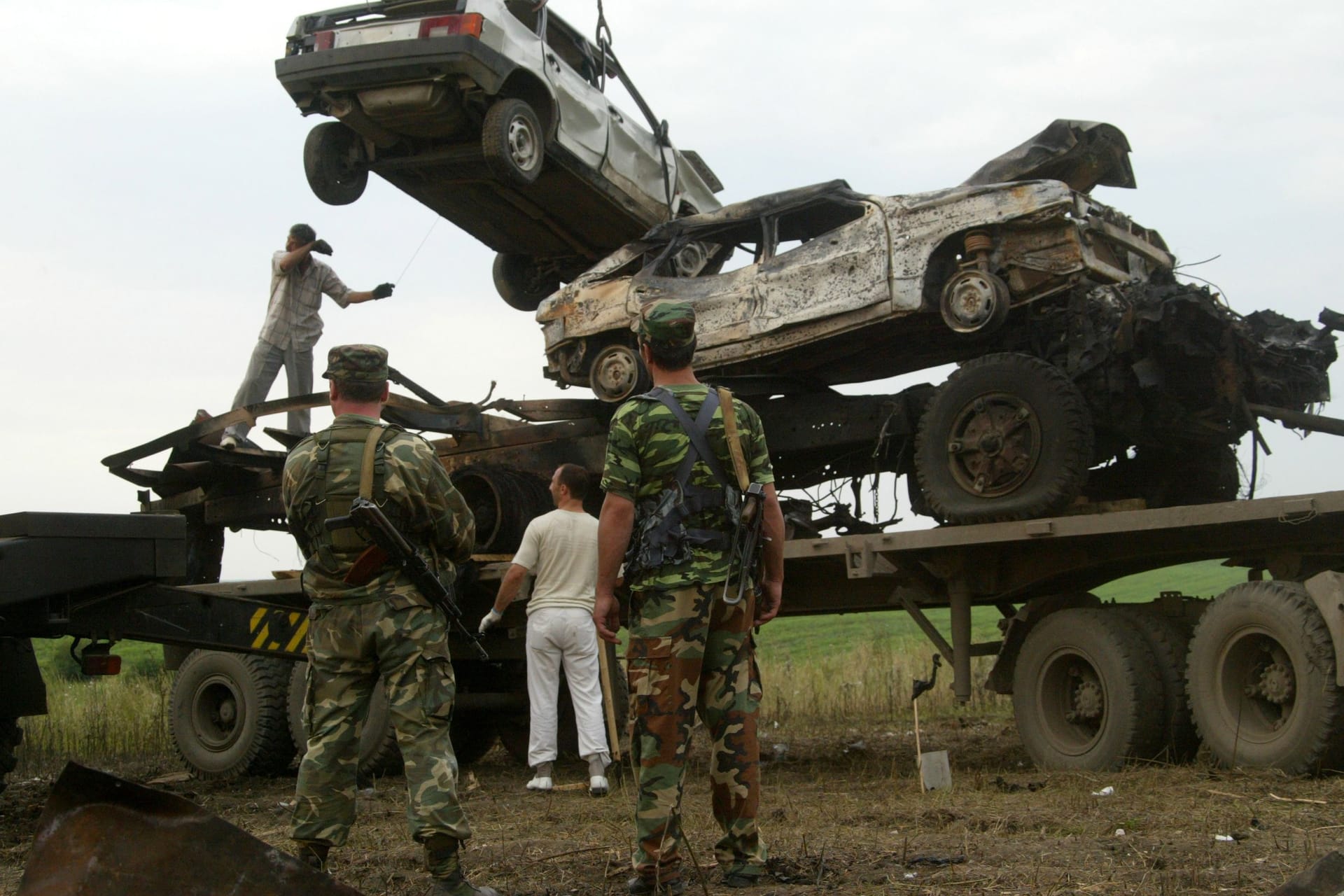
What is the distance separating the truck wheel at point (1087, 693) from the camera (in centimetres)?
676

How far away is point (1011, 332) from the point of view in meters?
8.04

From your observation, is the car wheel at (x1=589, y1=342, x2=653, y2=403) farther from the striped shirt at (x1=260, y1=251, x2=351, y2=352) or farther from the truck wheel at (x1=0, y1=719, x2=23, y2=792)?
the truck wheel at (x1=0, y1=719, x2=23, y2=792)

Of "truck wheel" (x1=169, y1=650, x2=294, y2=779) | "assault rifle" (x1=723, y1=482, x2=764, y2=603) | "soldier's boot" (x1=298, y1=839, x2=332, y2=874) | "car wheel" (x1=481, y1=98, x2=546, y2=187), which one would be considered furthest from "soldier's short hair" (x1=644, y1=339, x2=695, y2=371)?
"truck wheel" (x1=169, y1=650, x2=294, y2=779)

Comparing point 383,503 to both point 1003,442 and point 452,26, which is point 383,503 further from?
point 452,26

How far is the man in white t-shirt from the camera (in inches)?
289

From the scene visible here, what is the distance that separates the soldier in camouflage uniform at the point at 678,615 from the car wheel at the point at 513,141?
17.2 ft

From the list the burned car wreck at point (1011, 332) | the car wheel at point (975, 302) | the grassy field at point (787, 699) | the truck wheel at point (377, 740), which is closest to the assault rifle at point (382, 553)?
the burned car wreck at point (1011, 332)

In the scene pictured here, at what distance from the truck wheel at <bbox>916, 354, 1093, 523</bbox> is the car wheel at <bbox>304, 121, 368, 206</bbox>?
4.39 m

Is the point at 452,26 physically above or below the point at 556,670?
above

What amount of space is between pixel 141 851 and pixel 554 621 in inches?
160

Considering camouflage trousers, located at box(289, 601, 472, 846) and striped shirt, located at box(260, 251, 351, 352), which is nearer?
camouflage trousers, located at box(289, 601, 472, 846)

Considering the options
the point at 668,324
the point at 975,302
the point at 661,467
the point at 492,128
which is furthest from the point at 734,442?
the point at 492,128

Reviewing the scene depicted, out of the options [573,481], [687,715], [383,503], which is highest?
[573,481]

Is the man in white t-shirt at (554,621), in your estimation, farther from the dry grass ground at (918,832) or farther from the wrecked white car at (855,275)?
the wrecked white car at (855,275)
